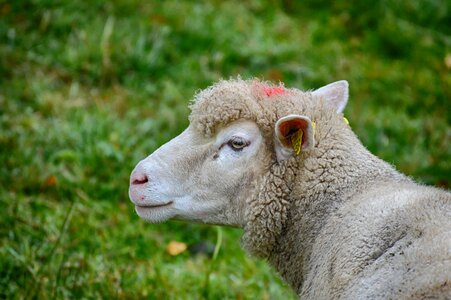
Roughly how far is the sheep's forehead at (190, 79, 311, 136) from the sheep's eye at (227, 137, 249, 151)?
97mm

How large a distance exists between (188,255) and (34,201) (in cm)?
114

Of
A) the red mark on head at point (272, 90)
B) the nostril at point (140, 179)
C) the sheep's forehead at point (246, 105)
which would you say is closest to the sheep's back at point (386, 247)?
the sheep's forehead at point (246, 105)

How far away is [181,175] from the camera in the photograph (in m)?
3.96

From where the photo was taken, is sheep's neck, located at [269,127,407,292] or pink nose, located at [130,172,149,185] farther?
pink nose, located at [130,172,149,185]

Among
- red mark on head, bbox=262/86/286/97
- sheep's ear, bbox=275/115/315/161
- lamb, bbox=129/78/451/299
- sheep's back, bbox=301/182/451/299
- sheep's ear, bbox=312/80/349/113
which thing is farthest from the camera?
sheep's ear, bbox=312/80/349/113

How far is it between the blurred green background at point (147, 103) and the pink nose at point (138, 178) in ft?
3.41

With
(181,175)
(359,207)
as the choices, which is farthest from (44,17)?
(359,207)

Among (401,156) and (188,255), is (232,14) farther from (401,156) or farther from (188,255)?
(188,255)

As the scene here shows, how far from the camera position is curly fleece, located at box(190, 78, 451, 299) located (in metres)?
3.13

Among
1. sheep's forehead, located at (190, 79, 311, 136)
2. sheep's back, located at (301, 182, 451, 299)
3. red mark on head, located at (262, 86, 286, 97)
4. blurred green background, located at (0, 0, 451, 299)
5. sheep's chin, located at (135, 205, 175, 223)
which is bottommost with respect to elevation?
blurred green background, located at (0, 0, 451, 299)

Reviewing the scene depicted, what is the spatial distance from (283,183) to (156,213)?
642mm

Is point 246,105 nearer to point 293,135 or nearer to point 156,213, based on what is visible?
point 293,135

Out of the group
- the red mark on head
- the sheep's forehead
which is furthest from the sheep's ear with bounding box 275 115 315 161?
the red mark on head

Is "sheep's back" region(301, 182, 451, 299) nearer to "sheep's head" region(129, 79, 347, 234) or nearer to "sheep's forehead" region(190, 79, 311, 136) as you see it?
"sheep's head" region(129, 79, 347, 234)
